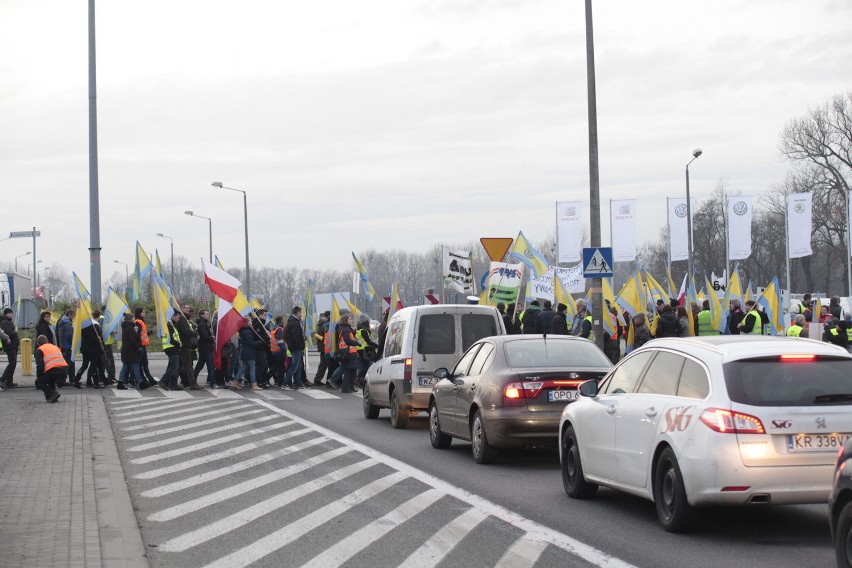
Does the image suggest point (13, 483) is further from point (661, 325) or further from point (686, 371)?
point (661, 325)

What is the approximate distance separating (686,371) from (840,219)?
239 ft

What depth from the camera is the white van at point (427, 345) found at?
1864cm

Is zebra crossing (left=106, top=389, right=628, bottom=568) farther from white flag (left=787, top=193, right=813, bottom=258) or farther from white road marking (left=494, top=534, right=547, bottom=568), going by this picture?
white flag (left=787, top=193, right=813, bottom=258)

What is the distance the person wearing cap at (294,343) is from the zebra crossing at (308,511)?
1037cm

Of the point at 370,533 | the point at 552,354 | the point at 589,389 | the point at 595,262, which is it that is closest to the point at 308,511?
the point at 370,533

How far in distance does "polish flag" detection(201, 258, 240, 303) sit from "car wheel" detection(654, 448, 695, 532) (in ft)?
61.8

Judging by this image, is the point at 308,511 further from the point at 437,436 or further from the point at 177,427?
the point at 177,427

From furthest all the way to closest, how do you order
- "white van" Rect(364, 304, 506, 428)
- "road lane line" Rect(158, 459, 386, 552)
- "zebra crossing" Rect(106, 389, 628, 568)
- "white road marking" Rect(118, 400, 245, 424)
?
"white road marking" Rect(118, 400, 245, 424)
"white van" Rect(364, 304, 506, 428)
"road lane line" Rect(158, 459, 386, 552)
"zebra crossing" Rect(106, 389, 628, 568)

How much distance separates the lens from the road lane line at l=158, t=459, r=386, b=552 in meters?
9.10

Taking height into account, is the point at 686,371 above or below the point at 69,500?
above

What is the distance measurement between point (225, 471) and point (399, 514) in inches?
152

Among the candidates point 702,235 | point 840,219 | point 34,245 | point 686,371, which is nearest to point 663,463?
point 686,371

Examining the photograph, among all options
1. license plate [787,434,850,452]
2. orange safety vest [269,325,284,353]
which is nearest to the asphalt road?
license plate [787,434,850,452]

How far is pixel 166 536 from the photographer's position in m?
9.39
